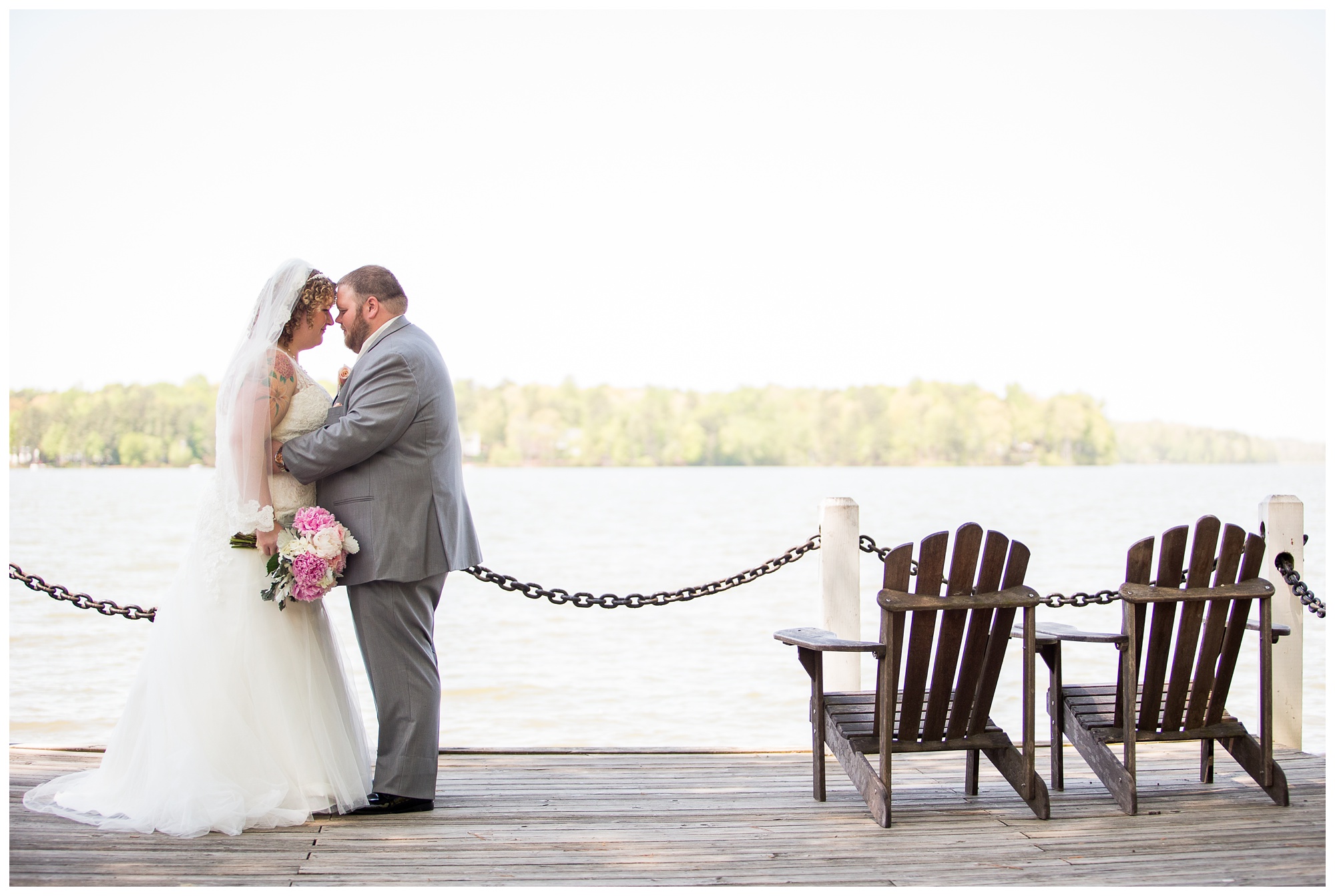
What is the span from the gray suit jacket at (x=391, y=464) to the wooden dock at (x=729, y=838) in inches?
39.0

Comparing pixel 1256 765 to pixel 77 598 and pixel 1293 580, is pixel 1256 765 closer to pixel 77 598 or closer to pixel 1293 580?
pixel 1293 580

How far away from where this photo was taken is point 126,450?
52.8 meters

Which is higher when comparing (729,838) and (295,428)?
(295,428)

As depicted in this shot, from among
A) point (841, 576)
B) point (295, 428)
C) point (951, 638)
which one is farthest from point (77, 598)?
point (951, 638)

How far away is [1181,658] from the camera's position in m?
4.21

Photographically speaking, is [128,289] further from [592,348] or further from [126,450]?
[592,348]

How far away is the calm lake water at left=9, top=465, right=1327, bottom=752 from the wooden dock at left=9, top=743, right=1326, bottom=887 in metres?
1.44

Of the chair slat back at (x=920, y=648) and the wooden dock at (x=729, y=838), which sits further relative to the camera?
the chair slat back at (x=920, y=648)

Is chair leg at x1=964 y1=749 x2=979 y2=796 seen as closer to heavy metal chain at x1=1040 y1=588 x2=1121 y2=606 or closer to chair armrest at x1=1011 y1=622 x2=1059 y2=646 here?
chair armrest at x1=1011 y1=622 x2=1059 y2=646

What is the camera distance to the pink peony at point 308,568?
4.00 m

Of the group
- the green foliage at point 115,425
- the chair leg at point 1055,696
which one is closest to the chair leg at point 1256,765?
the chair leg at point 1055,696

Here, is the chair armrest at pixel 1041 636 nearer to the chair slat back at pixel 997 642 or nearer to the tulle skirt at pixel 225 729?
the chair slat back at pixel 997 642

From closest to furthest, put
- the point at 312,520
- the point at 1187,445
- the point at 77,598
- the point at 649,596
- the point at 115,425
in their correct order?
the point at 312,520 → the point at 77,598 → the point at 649,596 → the point at 115,425 → the point at 1187,445

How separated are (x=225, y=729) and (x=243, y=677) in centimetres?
19
